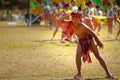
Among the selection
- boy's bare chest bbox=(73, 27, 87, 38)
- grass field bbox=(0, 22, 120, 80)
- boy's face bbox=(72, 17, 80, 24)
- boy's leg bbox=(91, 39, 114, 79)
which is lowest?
grass field bbox=(0, 22, 120, 80)

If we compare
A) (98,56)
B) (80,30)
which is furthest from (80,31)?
(98,56)

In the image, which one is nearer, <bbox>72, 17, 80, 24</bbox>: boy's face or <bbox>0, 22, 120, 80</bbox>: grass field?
<bbox>72, 17, 80, 24</bbox>: boy's face

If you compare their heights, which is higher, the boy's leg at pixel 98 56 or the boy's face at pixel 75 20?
the boy's face at pixel 75 20

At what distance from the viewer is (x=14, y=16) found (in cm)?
5300

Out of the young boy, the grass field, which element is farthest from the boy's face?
the grass field

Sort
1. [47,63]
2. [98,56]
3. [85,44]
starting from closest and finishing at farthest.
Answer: [98,56]
[85,44]
[47,63]

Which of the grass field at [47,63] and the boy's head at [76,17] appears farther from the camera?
the grass field at [47,63]

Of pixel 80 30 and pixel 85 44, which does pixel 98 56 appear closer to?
pixel 85 44

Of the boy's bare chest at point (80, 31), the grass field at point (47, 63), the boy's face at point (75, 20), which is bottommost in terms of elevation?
the grass field at point (47, 63)

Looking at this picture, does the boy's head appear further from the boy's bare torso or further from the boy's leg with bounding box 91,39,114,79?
the boy's leg with bounding box 91,39,114,79

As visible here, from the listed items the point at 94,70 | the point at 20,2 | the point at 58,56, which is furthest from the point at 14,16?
the point at 94,70

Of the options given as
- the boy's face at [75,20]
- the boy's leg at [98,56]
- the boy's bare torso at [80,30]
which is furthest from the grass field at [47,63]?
the boy's face at [75,20]

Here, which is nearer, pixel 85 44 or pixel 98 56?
pixel 98 56

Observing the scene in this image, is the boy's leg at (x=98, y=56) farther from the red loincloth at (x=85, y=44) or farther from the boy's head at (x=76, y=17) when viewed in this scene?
the boy's head at (x=76, y=17)
